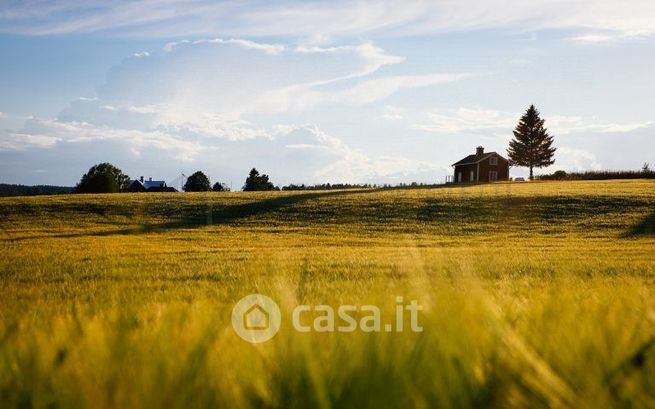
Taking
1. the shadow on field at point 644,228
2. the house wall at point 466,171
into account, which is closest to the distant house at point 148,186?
the house wall at point 466,171

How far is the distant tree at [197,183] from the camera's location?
107375 mm

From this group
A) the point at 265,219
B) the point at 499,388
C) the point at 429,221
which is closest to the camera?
the point at 499,388

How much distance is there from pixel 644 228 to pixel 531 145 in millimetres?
73199

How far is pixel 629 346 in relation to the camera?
45.1 inches

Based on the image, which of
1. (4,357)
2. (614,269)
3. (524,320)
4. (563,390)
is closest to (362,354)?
(563,390)

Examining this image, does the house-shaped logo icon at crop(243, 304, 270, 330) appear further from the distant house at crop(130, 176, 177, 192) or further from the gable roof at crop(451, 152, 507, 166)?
the distant house at crop(130, 176, 177, 192)

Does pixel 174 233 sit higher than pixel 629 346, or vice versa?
pixel 629 346

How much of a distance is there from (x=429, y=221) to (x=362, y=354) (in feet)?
127

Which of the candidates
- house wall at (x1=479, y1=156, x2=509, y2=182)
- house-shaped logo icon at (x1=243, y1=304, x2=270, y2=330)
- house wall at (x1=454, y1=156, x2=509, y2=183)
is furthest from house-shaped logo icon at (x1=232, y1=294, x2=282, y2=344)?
house wall at (x1=479, y1=156, x2=509, y2=182)

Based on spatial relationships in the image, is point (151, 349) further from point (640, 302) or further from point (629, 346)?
point (640, 302)

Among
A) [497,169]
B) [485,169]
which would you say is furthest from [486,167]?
[497,169]

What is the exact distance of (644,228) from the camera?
116 feet

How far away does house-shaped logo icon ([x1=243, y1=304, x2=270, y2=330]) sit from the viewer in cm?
136

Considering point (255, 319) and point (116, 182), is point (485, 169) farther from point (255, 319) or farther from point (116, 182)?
point (255, 319)
